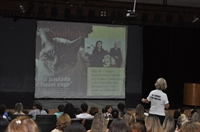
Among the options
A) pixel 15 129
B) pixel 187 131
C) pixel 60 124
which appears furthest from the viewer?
pixel 60 124

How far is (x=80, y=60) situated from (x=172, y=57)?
142 inches

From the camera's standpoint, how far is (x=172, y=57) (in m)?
12.2

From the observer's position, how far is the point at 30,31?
11.7 metres

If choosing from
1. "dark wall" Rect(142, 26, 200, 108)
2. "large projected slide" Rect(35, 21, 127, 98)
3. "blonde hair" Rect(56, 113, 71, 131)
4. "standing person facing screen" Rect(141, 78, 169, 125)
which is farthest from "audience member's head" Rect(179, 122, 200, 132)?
"dark wall" Rect(142, 26, 200, 108)

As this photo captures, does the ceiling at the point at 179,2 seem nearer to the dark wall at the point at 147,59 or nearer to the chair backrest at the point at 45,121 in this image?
the dark wall at the point at 147,59

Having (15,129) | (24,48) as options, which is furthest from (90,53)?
(15,129)

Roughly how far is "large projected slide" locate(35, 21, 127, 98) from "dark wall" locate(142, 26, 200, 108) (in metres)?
1.13

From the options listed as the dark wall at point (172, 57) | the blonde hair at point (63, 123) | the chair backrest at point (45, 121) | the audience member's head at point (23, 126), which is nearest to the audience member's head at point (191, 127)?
the audience member's head at point (23, 126)

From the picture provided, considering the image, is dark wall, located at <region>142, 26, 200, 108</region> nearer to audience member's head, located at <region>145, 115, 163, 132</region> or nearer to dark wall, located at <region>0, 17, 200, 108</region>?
dark wall, located at <region>0, 17, 200, 108</region>

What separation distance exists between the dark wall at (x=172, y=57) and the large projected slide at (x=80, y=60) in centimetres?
113

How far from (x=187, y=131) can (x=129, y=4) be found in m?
9.62

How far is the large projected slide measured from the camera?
10.9m

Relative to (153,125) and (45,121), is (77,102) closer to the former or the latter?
(45,121)

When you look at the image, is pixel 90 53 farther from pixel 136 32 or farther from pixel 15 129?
pixel 15 129
